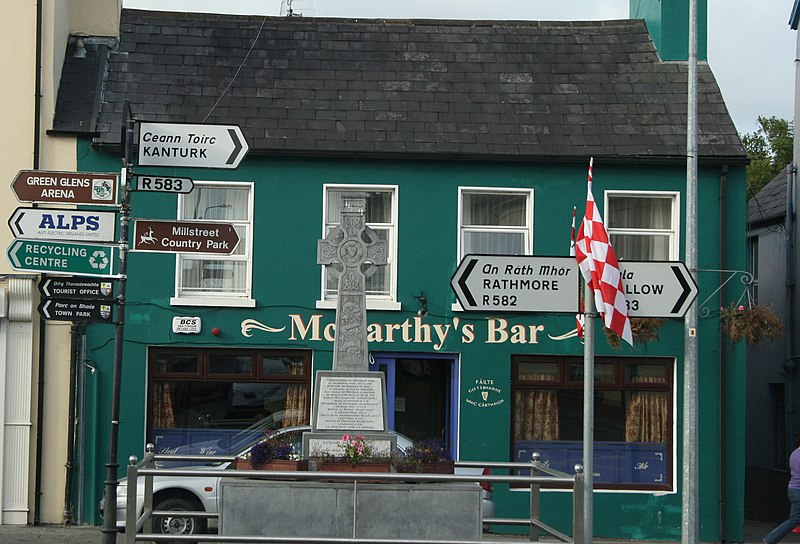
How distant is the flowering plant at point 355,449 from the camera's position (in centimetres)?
1033

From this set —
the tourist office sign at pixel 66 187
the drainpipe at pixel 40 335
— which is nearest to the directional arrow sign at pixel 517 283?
the tourist office sign at pixel 66 187

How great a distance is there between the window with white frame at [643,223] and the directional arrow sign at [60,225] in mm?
8743

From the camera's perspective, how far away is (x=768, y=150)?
3666cm

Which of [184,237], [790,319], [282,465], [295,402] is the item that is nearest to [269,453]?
[282,465]

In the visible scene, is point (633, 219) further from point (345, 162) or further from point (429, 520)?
point (429, 520)

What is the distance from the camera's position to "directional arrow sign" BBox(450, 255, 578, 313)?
958 cm

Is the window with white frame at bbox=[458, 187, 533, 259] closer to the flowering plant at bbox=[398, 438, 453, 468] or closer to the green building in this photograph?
the green building

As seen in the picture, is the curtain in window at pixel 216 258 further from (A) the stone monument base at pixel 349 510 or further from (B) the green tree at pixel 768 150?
(B) the green tree at pixel 768 150

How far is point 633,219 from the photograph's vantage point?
17.6 meters

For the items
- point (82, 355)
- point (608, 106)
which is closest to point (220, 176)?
point (82, 355)

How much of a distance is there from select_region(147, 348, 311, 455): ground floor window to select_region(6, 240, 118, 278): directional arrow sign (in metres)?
6.39

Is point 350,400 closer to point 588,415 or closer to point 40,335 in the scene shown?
point 588,415

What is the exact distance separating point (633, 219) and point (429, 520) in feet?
30.2

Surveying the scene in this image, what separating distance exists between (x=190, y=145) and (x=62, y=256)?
1511 mm
